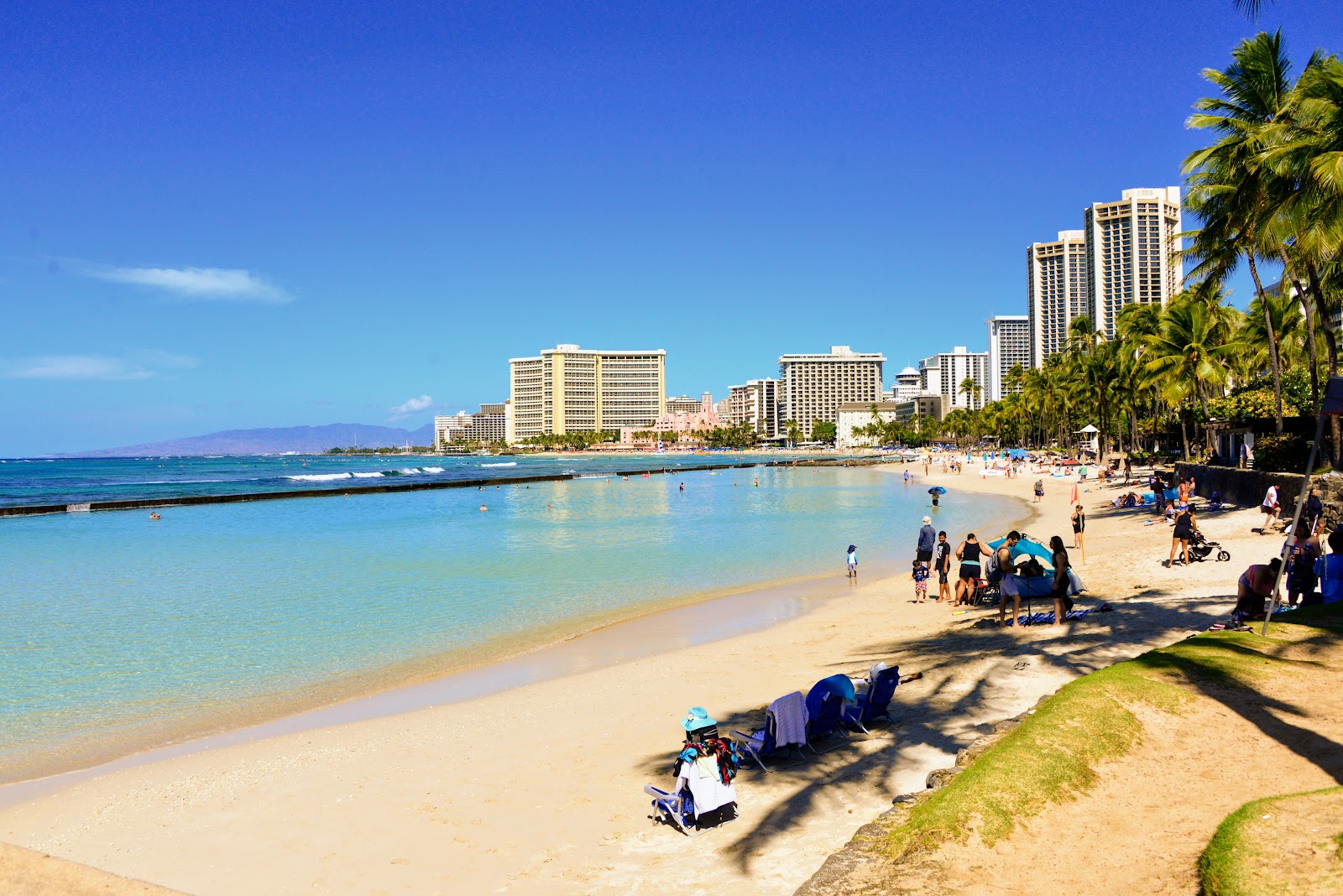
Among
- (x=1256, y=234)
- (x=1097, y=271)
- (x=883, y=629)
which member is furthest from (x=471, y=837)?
(x=1097, y=271)

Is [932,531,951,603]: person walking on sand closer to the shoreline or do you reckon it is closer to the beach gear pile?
the shoreline

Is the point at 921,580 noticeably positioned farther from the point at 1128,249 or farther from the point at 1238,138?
the point at 1128,249

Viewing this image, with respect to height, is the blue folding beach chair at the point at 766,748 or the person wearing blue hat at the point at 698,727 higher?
the person wearing blue hat at the point at 698,727

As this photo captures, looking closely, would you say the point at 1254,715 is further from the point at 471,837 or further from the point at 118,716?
the point at 118,716

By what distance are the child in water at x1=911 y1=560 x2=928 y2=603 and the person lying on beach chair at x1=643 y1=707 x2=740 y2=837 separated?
11.0 meters

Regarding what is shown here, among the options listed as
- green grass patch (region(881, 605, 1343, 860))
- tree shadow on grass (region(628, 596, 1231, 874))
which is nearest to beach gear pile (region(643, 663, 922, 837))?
tree shadow on grass (region(628, 596, 1231, 874))

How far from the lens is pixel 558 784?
7.68 meters

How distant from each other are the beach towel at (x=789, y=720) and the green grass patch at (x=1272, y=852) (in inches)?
134

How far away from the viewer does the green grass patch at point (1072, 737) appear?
537 cm

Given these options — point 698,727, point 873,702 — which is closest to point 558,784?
point 698,727

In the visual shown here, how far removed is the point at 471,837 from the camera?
665cm

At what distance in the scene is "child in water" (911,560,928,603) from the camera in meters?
16.9

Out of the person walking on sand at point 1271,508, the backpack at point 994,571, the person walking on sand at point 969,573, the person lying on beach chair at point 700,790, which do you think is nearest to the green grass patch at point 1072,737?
the person lying on beach chair at point 700,790

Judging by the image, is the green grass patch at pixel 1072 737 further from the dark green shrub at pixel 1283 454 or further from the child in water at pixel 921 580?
the dark green shrub at pixel 1283 454
